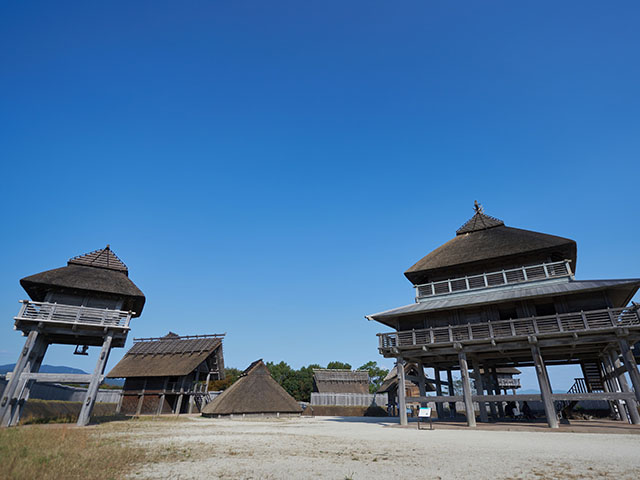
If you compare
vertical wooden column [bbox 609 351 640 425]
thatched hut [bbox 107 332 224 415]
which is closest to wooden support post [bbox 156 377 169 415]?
thatched hut [bbox 107 332 224 415]

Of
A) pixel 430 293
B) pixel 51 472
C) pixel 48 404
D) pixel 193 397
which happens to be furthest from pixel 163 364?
pixel 51 472

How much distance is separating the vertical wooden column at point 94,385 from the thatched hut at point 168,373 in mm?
11833

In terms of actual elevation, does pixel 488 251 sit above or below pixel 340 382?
above

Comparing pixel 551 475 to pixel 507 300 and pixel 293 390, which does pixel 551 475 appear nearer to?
pixel 507 300

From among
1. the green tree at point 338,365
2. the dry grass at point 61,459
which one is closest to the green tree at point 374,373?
the green tree at point 338,365

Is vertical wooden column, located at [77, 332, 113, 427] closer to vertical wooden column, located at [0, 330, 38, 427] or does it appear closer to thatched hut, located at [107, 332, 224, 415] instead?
vertical wooden column, located at [0, 330, 38, 427]

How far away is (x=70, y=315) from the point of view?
2002 cm

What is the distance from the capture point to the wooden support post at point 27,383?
18.3 meters

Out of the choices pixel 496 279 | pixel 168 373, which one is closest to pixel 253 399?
pixel 168 373

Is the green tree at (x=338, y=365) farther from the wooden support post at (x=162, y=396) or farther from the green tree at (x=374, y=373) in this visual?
the wooden support post at (x=162, y=396)

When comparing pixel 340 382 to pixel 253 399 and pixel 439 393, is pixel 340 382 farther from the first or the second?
pixel 439 393

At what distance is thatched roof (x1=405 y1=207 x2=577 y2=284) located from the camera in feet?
63.5

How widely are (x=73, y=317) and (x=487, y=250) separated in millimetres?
26801

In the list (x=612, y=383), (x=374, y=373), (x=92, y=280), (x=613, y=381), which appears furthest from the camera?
(x=374, y=373)
